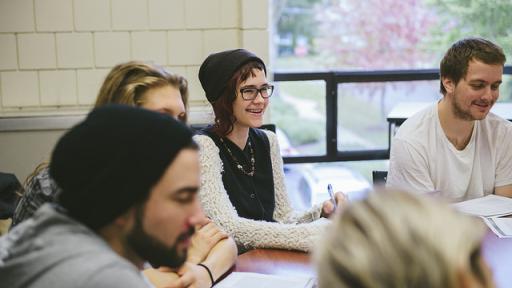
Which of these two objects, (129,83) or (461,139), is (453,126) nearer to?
(461,139)

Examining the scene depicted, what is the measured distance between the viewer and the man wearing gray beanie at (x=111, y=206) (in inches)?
42.3

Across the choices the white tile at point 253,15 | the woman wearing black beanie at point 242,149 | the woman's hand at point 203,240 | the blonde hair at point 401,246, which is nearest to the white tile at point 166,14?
the white tile at point 253,15

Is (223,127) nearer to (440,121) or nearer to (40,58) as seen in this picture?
(440,121)

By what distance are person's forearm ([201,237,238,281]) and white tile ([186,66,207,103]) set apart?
1719mm

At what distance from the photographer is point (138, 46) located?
11.4ft

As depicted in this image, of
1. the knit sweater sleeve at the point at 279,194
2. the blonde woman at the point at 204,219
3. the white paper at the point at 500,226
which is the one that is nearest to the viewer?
the blonde woman at the point at 204,219


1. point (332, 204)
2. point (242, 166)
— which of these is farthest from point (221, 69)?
point (332, 204)

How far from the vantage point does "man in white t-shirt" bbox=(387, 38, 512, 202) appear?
8.81ft

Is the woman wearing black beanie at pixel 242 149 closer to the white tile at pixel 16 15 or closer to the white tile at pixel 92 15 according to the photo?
the white tile at pixel 92 15

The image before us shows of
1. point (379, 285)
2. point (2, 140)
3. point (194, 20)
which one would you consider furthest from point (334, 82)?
point (379, 285)

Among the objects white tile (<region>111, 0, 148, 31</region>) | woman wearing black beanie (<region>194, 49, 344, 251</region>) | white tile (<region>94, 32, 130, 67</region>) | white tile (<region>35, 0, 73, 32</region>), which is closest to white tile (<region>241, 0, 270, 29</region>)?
white tile (<region>111, 0, 148, 31</region>)

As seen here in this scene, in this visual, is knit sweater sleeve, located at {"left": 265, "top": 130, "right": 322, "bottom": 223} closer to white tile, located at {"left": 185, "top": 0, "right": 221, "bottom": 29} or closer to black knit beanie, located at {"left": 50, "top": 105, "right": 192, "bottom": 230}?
white tile, located at {"left": 185, "top": 0, "right": 221, "bottom": 29}

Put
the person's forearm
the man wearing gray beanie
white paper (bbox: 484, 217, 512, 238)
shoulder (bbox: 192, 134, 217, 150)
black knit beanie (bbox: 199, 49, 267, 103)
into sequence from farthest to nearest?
black knit beanie (bbox: 199, 49, 267, 103), shoulder (bbox: 192, 134, 217, 150), white paper (bbox: 484, 217, 512, 238), the person's forearm, the man wearing gray beanie

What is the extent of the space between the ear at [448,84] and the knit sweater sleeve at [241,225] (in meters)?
1.01
